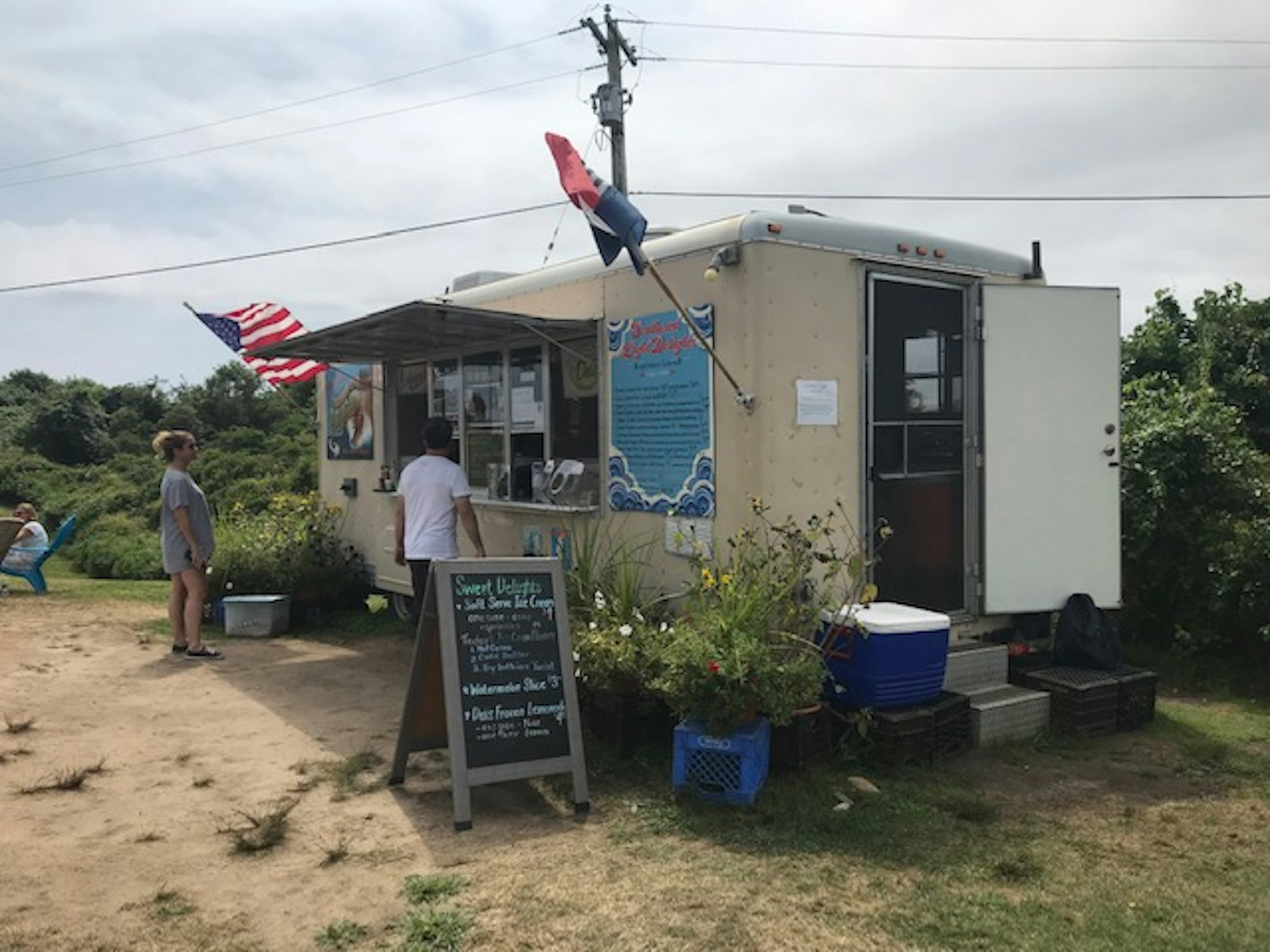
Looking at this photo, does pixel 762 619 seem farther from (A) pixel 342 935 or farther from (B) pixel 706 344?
(A) pixel 342 935

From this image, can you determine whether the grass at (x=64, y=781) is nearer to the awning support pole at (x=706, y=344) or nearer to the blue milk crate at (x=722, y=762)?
the blue milk crate at (x=722, y=762)

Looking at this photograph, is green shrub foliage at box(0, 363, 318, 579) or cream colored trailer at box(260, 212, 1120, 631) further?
green shrub foliage at box(0, 363, 318, 579)

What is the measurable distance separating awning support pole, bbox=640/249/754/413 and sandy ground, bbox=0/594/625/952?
220cm

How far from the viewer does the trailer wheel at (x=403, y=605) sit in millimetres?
8883

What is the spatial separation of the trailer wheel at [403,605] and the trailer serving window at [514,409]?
126 cm

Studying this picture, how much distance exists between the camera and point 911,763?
16.4 feet

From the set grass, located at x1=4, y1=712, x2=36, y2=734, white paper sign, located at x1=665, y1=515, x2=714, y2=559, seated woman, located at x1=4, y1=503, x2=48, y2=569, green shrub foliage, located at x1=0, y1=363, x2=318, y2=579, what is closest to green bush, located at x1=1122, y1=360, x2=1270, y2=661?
white paper sign, located at x1=665, y1=515, x2=714, y2=559

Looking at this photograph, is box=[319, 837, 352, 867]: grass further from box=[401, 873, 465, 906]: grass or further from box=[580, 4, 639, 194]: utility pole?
box=[580, 4, 639, 194]: utility pole

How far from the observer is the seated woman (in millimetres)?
11242

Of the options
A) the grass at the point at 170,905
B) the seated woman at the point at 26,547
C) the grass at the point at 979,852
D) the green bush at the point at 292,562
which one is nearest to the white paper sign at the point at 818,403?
the grass at the point at 979,852

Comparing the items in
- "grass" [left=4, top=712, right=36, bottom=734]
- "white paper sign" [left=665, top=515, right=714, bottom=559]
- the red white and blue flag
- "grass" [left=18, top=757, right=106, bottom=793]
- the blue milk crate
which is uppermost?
the red white and blue flag

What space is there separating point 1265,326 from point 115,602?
48.9 feet

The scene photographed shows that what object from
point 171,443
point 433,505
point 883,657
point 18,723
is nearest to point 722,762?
point 883,657

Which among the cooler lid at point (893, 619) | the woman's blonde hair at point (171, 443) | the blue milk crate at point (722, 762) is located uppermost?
the woman's blonde hair at point (171, 443)
